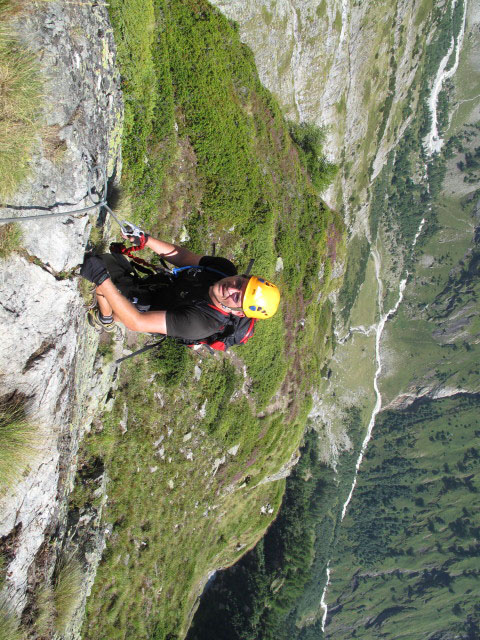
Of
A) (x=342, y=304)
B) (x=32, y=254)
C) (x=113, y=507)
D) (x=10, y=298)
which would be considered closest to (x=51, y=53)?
(x=32, y=254)

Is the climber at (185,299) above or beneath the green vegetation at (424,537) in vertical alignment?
above

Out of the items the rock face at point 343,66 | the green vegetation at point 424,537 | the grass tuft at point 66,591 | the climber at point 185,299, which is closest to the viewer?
the climber at point 185,299

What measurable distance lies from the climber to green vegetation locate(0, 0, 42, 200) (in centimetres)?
160

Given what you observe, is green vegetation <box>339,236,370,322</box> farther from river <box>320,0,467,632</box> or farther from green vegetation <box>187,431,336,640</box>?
green vegetation <box>187,431,336,640</box>

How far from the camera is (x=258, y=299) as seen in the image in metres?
6.61

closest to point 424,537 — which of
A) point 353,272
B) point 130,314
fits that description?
point 353,272

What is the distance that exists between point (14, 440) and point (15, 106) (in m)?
4.72

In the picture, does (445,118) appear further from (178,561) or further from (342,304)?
(178,561)

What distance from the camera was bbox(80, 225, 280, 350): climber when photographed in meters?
6.22

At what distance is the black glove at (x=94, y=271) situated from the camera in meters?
6.04

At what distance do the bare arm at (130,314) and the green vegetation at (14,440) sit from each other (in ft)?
6.64

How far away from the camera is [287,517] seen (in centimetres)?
3338

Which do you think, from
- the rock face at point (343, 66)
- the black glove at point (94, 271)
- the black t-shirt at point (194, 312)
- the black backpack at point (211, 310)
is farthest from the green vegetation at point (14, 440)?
the rock face at point (343, 66)

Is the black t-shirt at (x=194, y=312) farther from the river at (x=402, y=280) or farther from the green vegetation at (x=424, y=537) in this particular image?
the green vegetation at (x=424, y=537)
